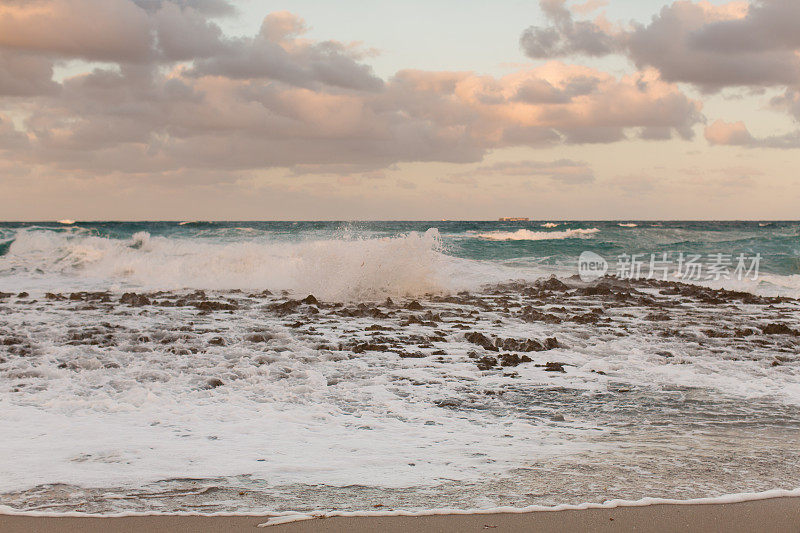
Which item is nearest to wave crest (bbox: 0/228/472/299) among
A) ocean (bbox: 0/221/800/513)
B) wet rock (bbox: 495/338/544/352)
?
ocean (bbox: 0/221/800/513)

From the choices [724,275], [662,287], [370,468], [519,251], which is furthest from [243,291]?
[519,251]

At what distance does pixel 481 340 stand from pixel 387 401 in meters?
2.78

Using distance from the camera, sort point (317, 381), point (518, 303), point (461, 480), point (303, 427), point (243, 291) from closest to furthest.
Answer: point (461, 480), point (303, 427), point (317, 381), point (518, 303), point (243, 291)

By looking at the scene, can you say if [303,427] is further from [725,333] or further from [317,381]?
[725,333]

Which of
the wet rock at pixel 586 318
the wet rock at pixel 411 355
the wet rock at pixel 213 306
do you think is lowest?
the wet rock at pixel 213 306

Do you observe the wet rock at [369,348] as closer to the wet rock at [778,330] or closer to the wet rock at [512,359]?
the wet rock at [512,359]

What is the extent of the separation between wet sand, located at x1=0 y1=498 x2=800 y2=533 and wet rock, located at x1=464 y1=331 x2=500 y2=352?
4319 millimetres

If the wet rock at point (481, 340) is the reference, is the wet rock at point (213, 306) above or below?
below

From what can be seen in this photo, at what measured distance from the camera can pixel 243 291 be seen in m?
14.3

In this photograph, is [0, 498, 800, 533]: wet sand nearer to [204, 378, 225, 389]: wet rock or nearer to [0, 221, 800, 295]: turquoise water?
[204, 378, 225, 389]: wet rock

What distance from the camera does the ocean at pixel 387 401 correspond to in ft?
11.2

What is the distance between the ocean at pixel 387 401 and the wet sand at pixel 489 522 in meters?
0.14

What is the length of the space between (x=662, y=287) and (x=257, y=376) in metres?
11.8

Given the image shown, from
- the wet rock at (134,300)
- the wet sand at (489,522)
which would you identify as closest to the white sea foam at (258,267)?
the wet rock at (134,300)
